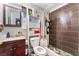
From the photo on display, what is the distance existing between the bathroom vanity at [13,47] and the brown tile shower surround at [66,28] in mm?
397

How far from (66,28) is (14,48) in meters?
0.74

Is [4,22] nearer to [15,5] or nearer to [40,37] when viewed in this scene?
[15,5]

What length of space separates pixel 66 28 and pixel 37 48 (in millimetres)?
477

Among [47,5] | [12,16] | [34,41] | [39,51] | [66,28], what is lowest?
[39,51]

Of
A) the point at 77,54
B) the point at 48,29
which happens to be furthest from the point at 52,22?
the point at 77,54

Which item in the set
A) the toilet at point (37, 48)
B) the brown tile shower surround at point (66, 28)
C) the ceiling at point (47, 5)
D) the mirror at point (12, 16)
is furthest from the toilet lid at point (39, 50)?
the ceiling at point (47, 5)

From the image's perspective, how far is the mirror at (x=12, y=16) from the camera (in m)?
1.43

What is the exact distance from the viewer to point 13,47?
4.76 ft

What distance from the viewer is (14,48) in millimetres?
1459

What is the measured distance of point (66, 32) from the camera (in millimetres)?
1521

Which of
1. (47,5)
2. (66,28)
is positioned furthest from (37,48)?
(47,5)

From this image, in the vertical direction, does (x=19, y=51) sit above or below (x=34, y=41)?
below

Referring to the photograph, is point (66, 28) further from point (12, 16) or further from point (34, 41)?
point (12, 16)

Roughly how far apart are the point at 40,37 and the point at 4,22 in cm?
51
